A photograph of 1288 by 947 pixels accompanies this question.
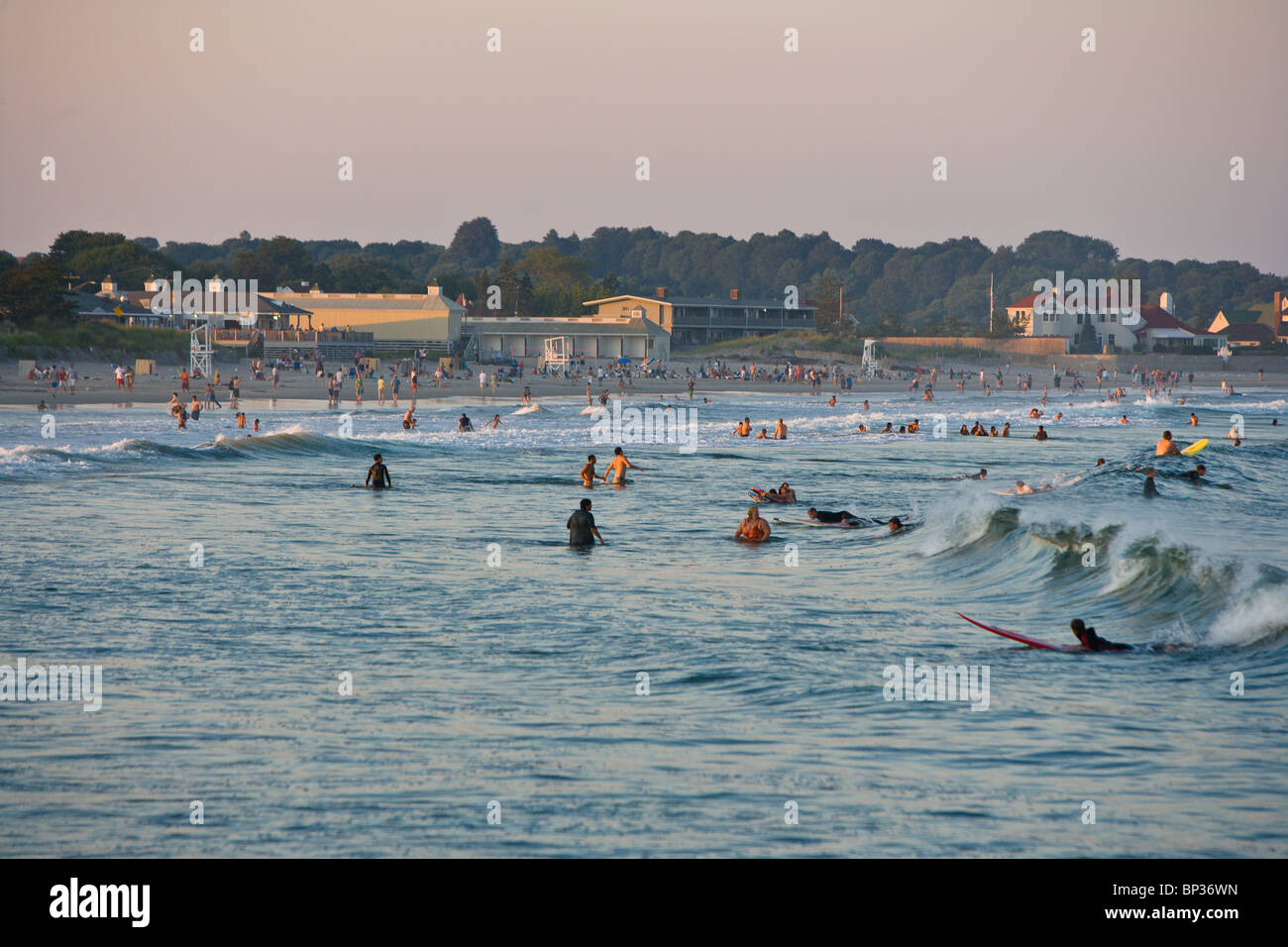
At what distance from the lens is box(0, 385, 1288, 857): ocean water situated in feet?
24.3

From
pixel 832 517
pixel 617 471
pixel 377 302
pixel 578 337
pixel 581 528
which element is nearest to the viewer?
pixel 581 528

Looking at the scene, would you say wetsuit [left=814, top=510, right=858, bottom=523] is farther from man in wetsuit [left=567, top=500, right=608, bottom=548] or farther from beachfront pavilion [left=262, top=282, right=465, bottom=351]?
beachfront pavilion [left=262, top=282, right=465, bottom=351]

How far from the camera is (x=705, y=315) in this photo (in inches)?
4304

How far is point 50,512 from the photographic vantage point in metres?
22.5

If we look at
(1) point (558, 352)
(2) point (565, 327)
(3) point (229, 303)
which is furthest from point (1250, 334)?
(3) point (229, 303)

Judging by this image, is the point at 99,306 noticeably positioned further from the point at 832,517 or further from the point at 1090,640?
the point at 1090,640

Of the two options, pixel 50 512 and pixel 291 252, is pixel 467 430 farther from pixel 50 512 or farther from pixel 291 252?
pixel 291 252

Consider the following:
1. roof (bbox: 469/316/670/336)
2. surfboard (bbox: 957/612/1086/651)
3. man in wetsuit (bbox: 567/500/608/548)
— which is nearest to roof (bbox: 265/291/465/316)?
Result: roof (bbox: 469/316/670/336)

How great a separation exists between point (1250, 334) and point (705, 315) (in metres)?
62.1

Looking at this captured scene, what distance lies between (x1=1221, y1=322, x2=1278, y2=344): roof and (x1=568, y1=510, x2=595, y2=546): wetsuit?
125 metres

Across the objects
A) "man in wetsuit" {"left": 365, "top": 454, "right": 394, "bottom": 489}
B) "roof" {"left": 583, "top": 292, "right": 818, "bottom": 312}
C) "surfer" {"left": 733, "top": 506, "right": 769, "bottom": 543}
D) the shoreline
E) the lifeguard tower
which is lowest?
"surfer" {"left": 733, "top": 506, "right": 769, "bottom": 543}

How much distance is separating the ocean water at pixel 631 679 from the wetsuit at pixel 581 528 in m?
0.44
